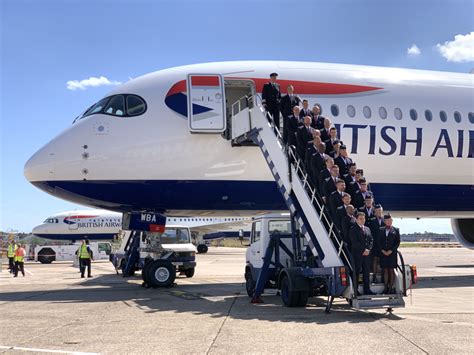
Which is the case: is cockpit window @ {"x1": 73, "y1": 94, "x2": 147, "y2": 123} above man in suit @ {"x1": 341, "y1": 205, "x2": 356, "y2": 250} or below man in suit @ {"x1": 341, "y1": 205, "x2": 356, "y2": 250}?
above

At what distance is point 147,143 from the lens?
47.0 feet

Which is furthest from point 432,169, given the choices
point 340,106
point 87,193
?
point 87,193

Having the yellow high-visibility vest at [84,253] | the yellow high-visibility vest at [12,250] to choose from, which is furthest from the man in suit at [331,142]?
the yellow high-visibility vest at [12,250]

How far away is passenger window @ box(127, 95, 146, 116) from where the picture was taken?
14.6 metres

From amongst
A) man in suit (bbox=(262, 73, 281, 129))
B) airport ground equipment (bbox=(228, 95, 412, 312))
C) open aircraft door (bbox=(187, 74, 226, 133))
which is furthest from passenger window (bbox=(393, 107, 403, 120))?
open aircraft door (bbox=(187, 74, 226, 133))

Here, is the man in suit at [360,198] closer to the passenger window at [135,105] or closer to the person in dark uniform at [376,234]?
Answer: the person in dark uniform at [376,234]

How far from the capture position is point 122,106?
48.4ft

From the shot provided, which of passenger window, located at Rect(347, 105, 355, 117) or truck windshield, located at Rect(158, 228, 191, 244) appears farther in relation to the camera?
truck windshield, located at Rect(158, 228, 191, 244)

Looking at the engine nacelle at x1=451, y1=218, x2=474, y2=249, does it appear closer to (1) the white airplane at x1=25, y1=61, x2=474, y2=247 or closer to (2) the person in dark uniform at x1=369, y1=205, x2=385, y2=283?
(1) the white airplane at x1=25, y1=61, x2=474, y2=247

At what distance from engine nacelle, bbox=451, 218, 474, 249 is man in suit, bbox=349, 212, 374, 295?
12.1 metres

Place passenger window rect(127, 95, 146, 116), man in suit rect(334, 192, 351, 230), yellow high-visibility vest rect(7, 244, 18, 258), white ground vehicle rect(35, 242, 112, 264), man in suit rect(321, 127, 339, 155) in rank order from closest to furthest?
man in suit rect(334, 192, 351, 230)
man in suit rect(321, 127, 339, 155)
passenger window rect(127, 95, 146, 116)
yellow high-visibility vest rect(7, 244, 18, 258)
white ground vehicle rect(35, 242, 112, 264)

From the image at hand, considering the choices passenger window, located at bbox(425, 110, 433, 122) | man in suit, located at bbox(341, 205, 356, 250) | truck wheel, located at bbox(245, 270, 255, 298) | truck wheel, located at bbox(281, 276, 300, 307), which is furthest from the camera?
passenger window, located at bbox(425, 110, 433, 122)

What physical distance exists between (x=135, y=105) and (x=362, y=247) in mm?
7977

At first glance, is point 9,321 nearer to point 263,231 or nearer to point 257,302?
point 257,302
